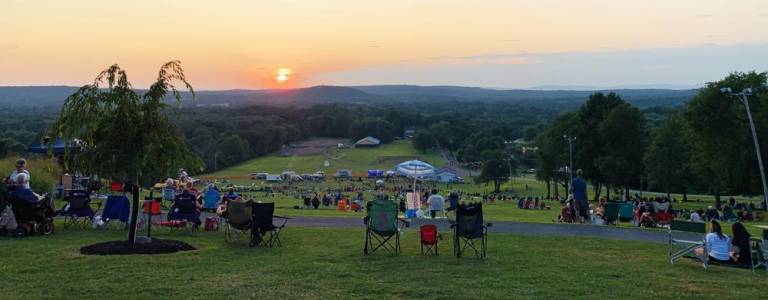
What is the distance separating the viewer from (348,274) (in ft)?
33.8

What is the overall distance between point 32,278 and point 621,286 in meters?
8.17

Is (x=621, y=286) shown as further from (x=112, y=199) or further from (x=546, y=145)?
(x=546, y=145)

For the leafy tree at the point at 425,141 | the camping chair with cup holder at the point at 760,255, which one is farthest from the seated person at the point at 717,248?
the leafy tree at the point at 425,141

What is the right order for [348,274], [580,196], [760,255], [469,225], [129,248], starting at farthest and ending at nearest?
1. [580,196]
2. [469,225]
3. [129,248]
4. [760,255]
5. [348,274]

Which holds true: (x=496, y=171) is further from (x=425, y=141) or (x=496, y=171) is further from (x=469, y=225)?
(x=469, y=225)

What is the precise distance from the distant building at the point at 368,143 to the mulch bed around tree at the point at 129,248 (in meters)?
143

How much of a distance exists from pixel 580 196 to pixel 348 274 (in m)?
11.8

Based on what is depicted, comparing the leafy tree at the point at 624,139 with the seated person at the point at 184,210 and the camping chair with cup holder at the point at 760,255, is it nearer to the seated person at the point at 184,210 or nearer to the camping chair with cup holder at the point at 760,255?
the camping chair with cup holder at the point at 760,255

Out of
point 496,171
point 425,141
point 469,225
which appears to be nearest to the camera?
point 469,225

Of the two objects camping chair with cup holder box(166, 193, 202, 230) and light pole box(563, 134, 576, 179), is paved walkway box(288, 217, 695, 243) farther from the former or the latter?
light pole box(563, 134, 576, 179)

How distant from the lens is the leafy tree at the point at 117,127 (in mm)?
11672

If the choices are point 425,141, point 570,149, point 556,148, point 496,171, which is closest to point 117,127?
point 570,149

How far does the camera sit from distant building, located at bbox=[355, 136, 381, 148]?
156125 millimetres

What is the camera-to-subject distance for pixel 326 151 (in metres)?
148
